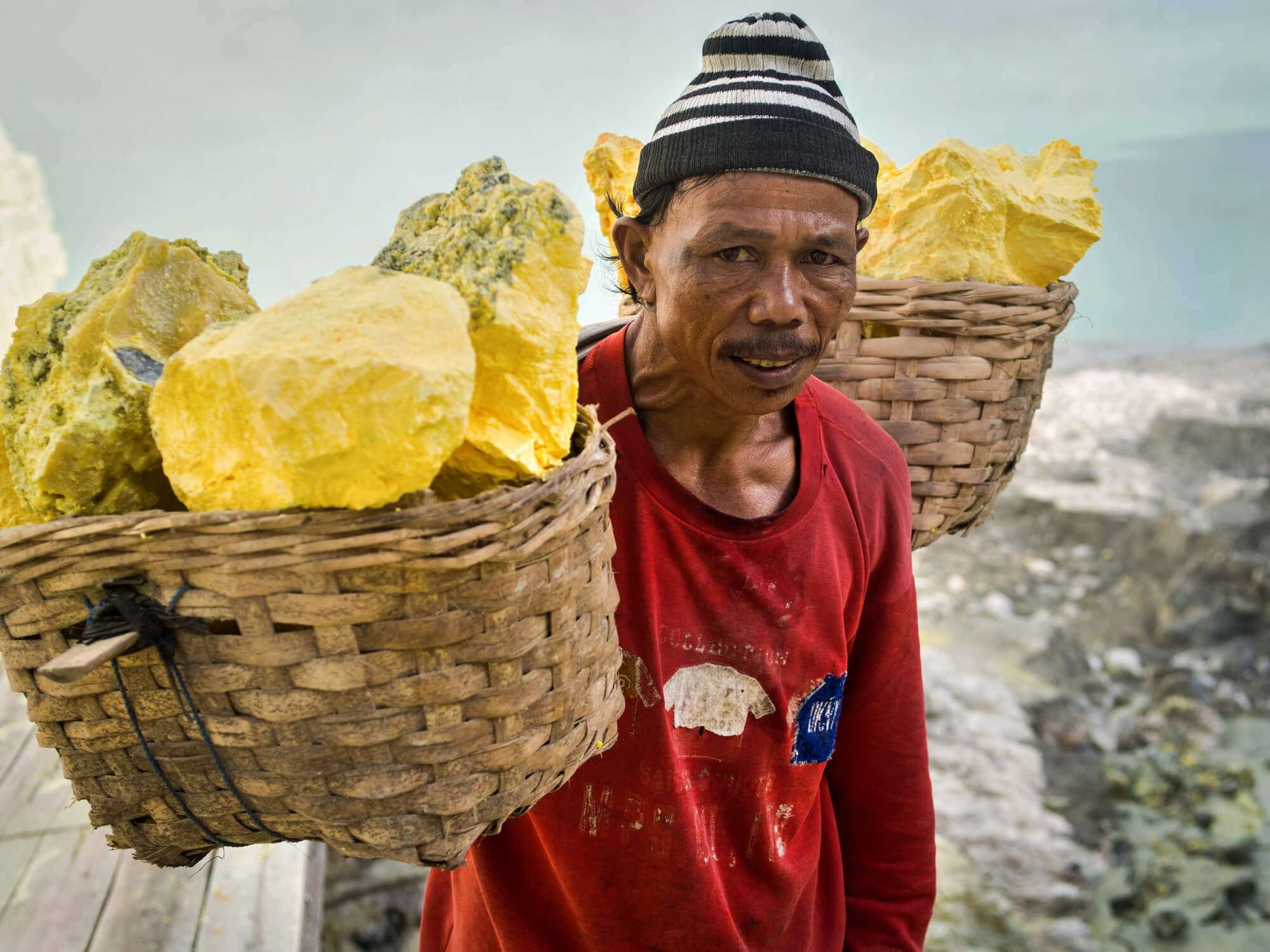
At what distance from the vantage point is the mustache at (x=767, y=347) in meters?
1.21

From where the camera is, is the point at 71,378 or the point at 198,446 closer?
the point at 198,446

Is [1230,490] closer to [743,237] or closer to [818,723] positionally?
[818,723]

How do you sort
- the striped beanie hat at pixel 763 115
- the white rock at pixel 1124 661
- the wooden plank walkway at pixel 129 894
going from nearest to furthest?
the striped beanie hat at pixel 763 115 < the wooden plank walkway at pixel 129 894 < the white rock at pixel 1124 661

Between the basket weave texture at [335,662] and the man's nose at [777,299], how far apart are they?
16.0 inches

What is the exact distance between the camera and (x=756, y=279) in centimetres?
121

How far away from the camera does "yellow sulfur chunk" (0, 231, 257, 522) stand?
82 cm

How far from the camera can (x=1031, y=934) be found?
3316mm

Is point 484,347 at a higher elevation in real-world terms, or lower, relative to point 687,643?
higher

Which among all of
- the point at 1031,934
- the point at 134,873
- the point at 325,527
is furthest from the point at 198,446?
the point at 1031,934

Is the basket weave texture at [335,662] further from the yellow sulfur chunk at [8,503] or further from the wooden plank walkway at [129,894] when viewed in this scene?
the wooden plank walkway at [129,894]

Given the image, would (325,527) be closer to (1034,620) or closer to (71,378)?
(71,378)

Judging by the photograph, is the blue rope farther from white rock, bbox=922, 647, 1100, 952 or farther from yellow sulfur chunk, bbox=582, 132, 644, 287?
white rock, bbox=922, 647, 1100, 952

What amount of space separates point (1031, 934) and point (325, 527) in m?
3.57

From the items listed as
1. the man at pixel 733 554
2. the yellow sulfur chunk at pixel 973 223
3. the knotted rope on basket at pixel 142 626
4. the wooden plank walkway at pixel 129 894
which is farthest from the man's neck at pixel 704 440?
the wooden plank walkway at pixel 129 894
